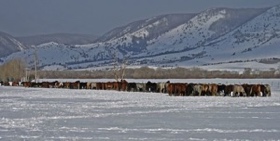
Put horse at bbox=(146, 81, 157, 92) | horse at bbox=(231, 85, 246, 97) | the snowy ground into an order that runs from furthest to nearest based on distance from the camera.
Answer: horse at bbox=(146, 81, 157, 92) → horse at bbox=(231, 85, 246, 97) → the snowy ground

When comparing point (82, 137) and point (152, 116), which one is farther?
point (152, 116)

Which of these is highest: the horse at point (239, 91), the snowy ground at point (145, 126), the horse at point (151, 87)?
the horse at point (151, 87)

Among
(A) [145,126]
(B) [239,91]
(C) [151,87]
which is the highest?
(C) [151,87]

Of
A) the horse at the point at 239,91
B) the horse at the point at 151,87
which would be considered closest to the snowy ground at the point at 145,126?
the horse at the point at 239,91

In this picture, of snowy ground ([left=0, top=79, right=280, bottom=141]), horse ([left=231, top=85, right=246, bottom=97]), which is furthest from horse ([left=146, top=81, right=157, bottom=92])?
snowy ground ([left=0, top=79, right=280, bottom=141])

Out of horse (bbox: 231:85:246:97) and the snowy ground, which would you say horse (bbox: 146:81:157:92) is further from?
the snowy ground

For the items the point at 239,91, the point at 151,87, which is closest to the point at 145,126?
the point at 239,91

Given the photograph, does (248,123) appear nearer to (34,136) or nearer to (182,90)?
(34,136)

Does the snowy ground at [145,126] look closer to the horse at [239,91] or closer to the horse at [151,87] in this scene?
the horse at [239,91]

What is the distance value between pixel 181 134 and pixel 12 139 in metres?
4.71

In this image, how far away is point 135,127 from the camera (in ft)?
62.7

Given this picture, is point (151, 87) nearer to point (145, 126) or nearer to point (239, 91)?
point (239, 91)

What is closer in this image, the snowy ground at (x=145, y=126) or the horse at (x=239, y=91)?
the snowy ground at (x=145, y=126)

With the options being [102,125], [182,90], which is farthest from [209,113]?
[182,90]
